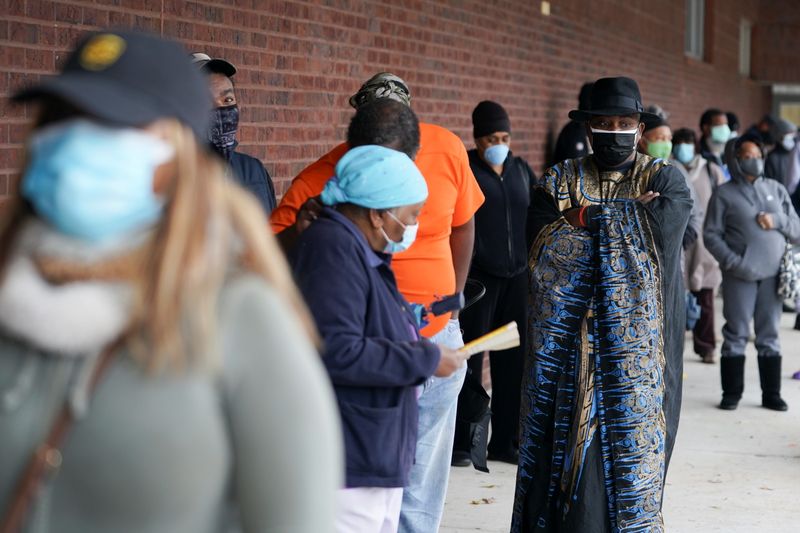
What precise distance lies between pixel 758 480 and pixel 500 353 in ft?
5.06

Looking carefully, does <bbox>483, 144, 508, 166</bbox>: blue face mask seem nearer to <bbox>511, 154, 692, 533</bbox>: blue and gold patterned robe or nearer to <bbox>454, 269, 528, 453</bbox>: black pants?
<bbox>454, 269, 528, 453</bbox>: black pants

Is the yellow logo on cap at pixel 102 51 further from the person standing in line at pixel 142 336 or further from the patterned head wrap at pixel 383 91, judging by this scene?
the patterned head wrap at pixel 383 91

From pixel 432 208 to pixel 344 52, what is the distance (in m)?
2.30

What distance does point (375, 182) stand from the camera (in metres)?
3.35

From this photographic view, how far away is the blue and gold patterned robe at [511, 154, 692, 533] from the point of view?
4.87m

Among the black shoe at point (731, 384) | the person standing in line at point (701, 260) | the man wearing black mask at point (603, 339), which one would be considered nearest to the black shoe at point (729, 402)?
the black shoe at point (731, 384)

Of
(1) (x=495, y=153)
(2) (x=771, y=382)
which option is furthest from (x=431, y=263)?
(2) (x=771, y=382)

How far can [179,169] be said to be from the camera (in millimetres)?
1596

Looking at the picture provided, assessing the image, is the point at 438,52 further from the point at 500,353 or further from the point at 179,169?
the point at 179,169

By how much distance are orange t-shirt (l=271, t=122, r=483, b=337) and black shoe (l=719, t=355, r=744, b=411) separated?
3817mm

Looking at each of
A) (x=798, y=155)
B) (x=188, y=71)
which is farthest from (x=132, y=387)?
(x=798, y=155)

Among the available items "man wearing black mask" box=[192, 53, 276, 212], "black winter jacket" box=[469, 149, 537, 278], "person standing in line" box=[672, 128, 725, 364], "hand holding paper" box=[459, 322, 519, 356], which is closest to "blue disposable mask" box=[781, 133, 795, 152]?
"person standing in line" box=[672, 128, 725, 364]

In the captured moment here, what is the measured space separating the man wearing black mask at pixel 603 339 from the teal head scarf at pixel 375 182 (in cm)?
169

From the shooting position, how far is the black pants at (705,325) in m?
9.94
